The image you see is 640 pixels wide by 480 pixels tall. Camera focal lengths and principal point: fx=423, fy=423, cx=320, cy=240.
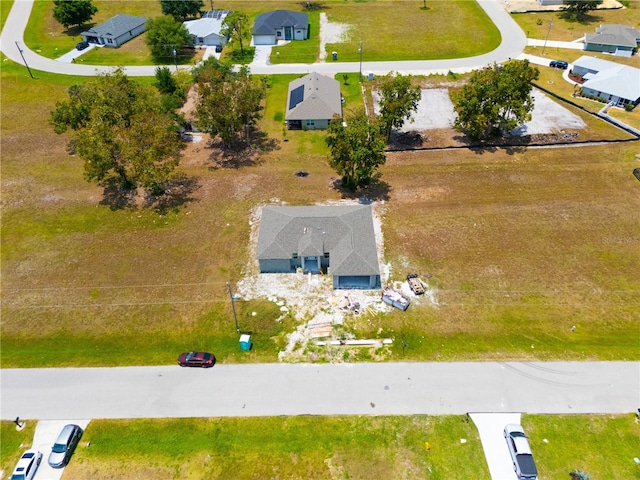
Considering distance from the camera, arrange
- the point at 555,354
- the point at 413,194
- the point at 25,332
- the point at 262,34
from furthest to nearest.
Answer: the point at 262,34 < the point at 413,194 < the point at 25,332 < the point at 555,354

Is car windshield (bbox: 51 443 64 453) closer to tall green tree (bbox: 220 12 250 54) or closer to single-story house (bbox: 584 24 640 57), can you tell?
tall green tree (bbox: 220 12 250 54)

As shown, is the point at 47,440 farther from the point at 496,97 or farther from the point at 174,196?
the point at 496,97

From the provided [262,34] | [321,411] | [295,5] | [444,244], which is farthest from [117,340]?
[295,5]

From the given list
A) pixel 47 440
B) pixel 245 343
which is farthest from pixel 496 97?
pixel 47 440

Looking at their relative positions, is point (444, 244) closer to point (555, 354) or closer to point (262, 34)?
point (555, 354)

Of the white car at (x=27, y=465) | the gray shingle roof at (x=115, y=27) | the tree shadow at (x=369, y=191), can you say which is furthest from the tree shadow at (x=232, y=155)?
the gray shingle roof at (x=115, y=27)

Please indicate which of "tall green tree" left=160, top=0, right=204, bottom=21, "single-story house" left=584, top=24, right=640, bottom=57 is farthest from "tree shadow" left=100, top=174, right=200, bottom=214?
"single-story house" left=584, top=24, right=640, bottom=57

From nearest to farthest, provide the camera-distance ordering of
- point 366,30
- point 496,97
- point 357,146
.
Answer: point 357,146, point 496,97, point 366,30
